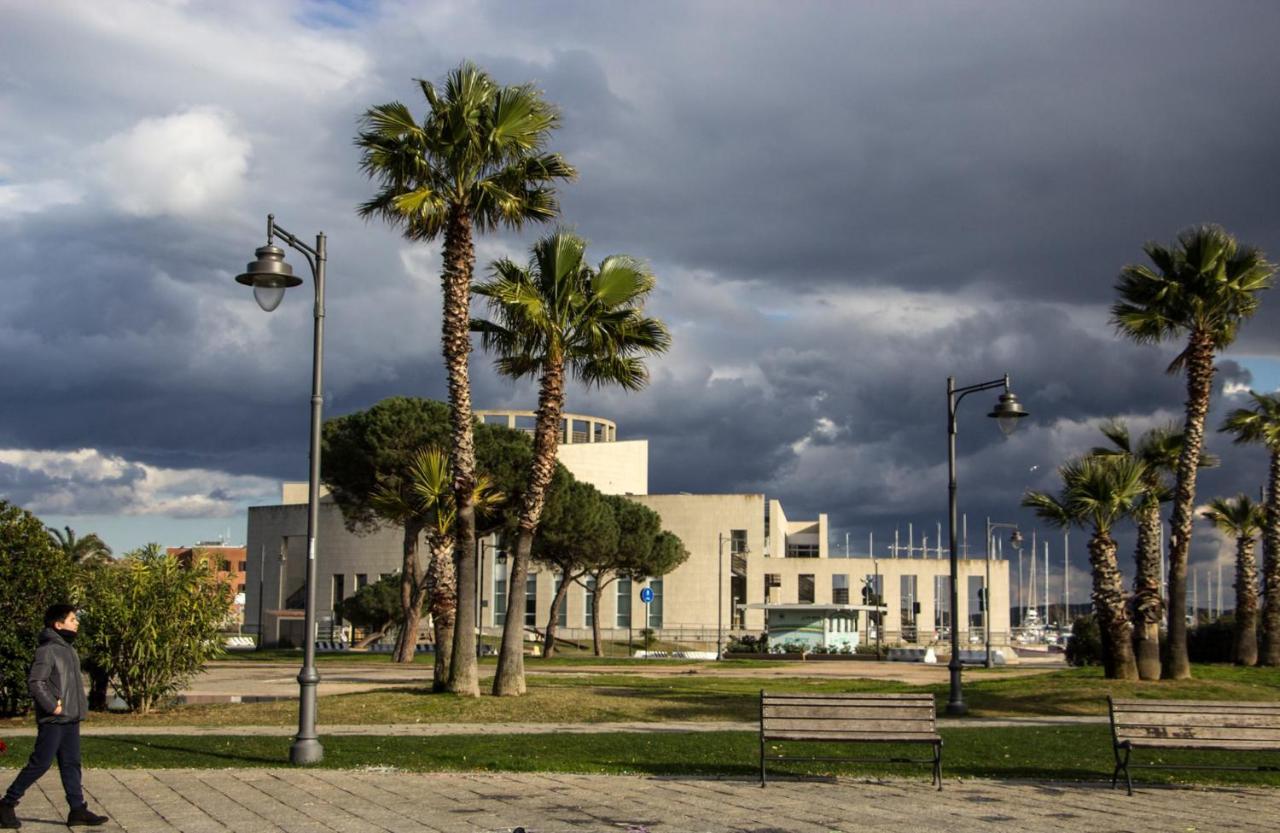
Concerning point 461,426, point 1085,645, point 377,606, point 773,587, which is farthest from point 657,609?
point 461,426

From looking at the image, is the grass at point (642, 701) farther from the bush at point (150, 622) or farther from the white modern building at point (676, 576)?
the white modern building at point (676, 576)

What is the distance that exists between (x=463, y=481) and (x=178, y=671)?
5535 mm

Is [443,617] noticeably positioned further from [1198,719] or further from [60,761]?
[1198,719]

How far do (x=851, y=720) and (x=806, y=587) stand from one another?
84.8 m

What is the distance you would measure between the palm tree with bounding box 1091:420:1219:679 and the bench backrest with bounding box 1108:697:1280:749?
1727cm

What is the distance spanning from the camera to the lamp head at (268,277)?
44.9ft

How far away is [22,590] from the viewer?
19688 mm

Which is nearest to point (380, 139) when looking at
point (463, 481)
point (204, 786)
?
point (463, 481)

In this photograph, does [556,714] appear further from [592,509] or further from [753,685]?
[592,509]

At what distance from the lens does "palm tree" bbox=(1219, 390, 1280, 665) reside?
38594mm

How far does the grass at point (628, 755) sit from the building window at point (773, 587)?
2963 inches

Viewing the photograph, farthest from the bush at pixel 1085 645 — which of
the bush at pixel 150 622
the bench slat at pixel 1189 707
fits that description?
the bench slat at pixel 1189 707

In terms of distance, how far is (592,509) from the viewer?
183 ft

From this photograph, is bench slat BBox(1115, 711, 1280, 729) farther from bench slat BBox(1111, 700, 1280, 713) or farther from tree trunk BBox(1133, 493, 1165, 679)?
tree trunk BBox(1133, 493, 1165, 679)
